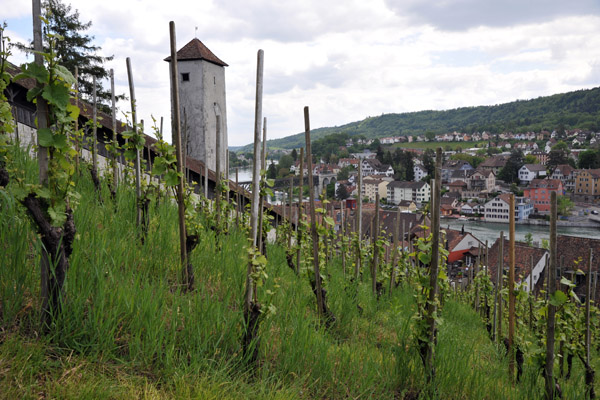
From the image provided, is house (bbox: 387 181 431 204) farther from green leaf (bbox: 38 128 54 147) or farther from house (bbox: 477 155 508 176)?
green leaf (bbox: 38 128 54 147)

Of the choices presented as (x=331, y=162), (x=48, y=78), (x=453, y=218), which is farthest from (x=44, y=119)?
(x=331, y=162)

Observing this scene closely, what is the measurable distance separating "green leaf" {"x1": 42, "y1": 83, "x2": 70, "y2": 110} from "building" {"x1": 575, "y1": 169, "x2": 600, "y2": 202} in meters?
117

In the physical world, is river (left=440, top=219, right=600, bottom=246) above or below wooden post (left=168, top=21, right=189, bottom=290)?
below

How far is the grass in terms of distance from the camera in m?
2.24

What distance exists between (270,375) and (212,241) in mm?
2082

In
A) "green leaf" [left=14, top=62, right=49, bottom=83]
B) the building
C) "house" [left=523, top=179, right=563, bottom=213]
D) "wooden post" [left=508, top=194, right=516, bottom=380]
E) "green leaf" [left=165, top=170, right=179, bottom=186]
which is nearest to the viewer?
"green leaf" [left=14, top=62, right=49, bottom=83]

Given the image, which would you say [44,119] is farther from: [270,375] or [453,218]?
[453,218]

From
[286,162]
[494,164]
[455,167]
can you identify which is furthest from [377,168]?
[494,164]

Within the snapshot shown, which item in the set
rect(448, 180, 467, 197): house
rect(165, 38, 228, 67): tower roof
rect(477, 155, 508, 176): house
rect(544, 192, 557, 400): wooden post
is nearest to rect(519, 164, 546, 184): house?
rect(477, 155, 508, 176): house

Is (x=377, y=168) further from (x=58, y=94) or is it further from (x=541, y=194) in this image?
(x=58, y=94)

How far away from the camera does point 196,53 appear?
21438mm

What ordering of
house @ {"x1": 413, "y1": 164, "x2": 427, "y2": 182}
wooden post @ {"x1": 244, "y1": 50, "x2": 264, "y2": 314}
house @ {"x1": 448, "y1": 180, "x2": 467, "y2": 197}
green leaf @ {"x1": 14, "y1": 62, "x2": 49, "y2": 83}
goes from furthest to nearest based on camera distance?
house @ {"x1": 413, "y1": 164, "x2": 427, "y2": 182}, house @ {"x1": 448, "y1": 180, "x2": 467, "y2": 197}, wooden post @ {"x1": 244, "y1": 50, "x2": 264, "y2": 314}, green leaf @ {"x1": 14, "y1": 62, "x2": 49, "y2": 83}

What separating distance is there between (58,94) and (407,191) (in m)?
96.1

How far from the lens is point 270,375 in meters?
2.86
